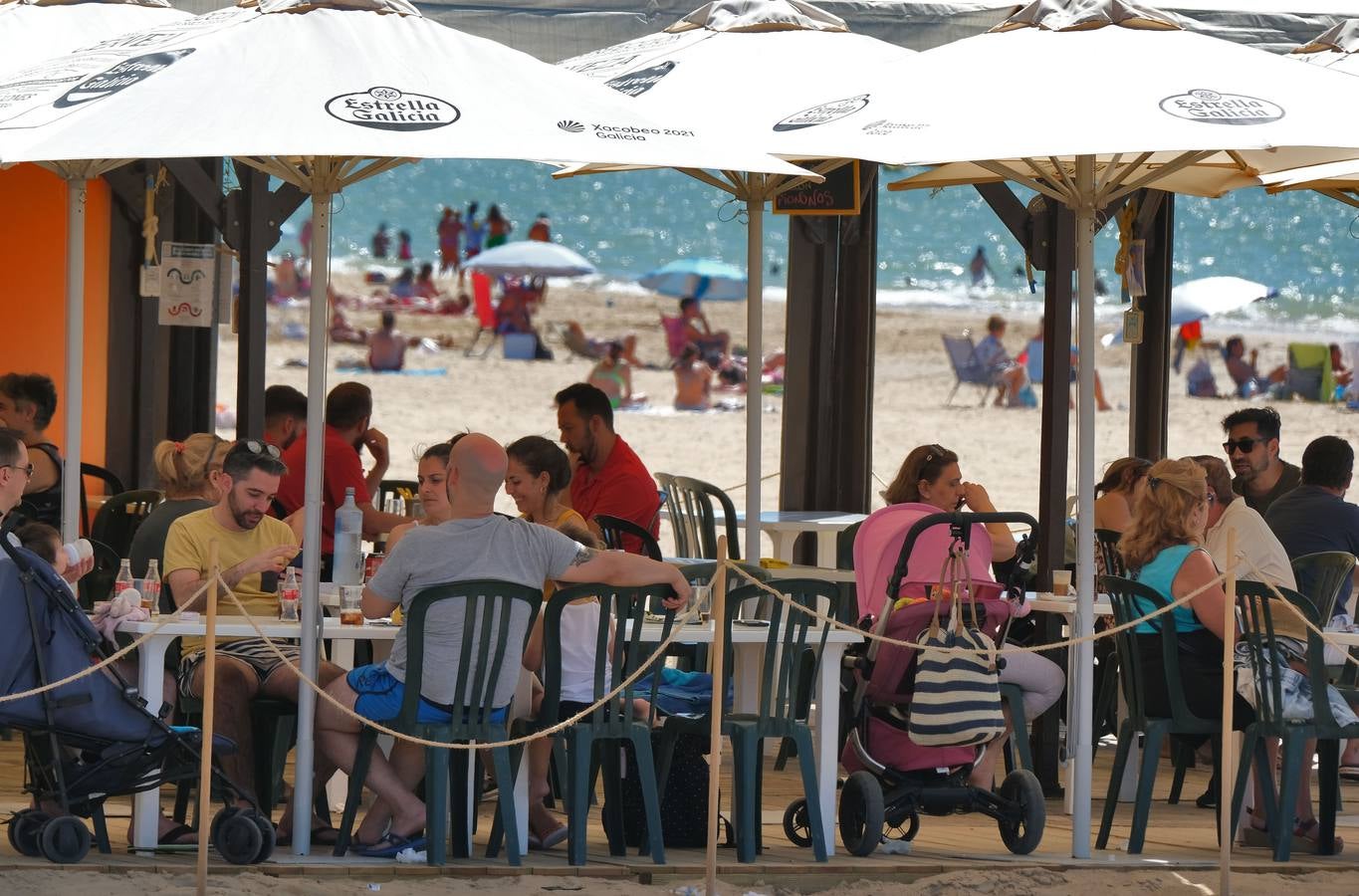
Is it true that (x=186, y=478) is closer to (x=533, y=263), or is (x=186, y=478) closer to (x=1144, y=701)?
(x=1144, y=701)

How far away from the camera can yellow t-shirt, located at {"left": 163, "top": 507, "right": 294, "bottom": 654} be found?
5.54 metres

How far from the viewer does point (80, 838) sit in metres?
4.82

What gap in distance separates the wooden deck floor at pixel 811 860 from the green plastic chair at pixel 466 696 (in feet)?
0.40

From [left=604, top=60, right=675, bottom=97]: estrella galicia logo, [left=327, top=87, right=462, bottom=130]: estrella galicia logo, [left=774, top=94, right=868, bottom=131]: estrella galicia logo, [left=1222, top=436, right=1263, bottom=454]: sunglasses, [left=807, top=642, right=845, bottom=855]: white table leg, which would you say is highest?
[left=604, top=60, right=675, bottom=97]: estrella galicia logo

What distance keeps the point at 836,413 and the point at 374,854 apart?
4.87 metres

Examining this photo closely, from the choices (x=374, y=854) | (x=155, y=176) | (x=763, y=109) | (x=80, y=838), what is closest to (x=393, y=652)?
(x=374, y=854)

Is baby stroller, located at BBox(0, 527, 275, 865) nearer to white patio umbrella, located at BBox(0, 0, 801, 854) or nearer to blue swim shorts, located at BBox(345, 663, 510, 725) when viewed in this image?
white patio umbrella, located at BBox(0, 0, 801, 854)

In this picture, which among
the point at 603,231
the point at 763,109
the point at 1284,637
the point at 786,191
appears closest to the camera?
the point at 1284,637

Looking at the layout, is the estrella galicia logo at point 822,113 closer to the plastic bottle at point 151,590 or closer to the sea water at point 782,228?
the plastic bottle at point 151,590

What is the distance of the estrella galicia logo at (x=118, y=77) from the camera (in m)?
4.88

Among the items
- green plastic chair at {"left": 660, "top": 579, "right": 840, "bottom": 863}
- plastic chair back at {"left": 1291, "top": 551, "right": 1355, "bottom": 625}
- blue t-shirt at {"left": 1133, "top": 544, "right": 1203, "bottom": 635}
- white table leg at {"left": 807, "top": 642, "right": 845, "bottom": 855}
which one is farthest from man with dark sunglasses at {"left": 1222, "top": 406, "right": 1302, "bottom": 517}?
green plastic chair at {"left": 660, "top": 579, "right": 840, "bottom": 863}

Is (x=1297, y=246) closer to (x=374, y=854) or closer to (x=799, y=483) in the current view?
(x=799, y=483)

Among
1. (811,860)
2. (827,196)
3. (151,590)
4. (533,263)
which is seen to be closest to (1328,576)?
(811,860)

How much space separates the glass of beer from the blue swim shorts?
0.30 meters
